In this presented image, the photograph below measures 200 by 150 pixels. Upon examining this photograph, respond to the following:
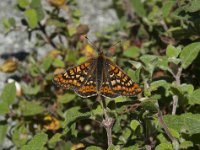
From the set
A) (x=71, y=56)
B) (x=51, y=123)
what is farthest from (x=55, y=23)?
(x=51, y=123)

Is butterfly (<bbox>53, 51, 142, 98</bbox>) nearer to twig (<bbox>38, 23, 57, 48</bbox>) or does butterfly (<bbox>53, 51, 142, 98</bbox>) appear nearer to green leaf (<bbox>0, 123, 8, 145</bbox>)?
green leaf (<bbox>0, 123, 8, 145</bbox>)

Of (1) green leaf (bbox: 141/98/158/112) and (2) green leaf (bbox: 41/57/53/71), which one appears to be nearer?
(1) green leaf (bbox: 141/98/158/112)

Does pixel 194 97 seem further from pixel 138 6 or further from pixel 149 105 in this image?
pixel 138 6

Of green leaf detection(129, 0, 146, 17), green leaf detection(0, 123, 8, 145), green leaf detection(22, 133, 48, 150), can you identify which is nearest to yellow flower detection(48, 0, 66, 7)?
green leaf detection(129, 0, 146, 17)

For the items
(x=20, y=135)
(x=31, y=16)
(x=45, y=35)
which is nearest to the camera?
(x=20, y=135)

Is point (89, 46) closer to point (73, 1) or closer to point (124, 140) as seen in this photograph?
point (73, 1)

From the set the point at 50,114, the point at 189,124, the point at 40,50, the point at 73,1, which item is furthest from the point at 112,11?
the point at 189,124
